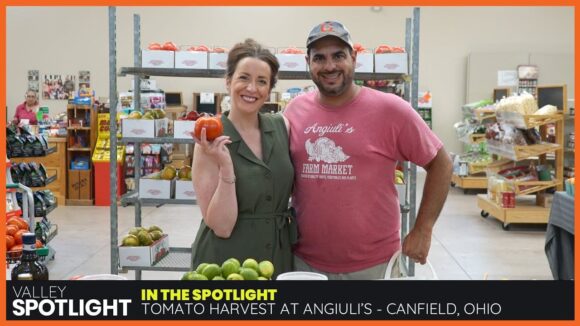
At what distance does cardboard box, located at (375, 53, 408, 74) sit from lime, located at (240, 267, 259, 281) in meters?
3.15

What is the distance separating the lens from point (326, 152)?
7.73ft

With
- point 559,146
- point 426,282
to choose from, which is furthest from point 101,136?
point 426,282

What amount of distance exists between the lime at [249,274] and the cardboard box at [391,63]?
10.3 feet

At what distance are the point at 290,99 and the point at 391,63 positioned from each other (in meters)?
2.52

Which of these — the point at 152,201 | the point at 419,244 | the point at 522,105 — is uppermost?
the point at 522,105

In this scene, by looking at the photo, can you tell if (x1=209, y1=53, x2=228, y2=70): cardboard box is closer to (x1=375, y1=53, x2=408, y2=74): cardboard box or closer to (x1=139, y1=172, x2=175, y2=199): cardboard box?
(x1=139, y1=172, x2=175, y2=199): cardboard box

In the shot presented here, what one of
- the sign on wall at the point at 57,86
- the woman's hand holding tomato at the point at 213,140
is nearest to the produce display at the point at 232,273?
the woman's hand holding tomato at the point at 213,140

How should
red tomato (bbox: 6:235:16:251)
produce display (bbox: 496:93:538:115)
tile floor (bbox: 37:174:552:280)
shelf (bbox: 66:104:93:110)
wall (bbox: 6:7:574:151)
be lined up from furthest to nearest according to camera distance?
wall (bbox: 6:7:574:151) < shelf (bbox: 66:104:93:110) < produce display (bbox: 496:93:538:115) < tile floor (bbox: 37:174:552:280) < red tomato (bbox: 6:235:16:251)

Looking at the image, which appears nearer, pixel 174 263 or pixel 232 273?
pixel 232 273

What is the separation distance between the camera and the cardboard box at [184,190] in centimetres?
456

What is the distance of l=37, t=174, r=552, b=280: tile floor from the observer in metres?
5.69

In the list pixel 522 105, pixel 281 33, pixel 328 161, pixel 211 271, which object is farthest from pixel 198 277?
pixel 281 33

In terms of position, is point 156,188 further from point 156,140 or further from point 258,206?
point 258,206

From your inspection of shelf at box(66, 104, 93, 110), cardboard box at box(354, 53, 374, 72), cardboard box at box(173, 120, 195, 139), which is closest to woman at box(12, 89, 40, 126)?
shelf at box(66, 104, 93, 110)
